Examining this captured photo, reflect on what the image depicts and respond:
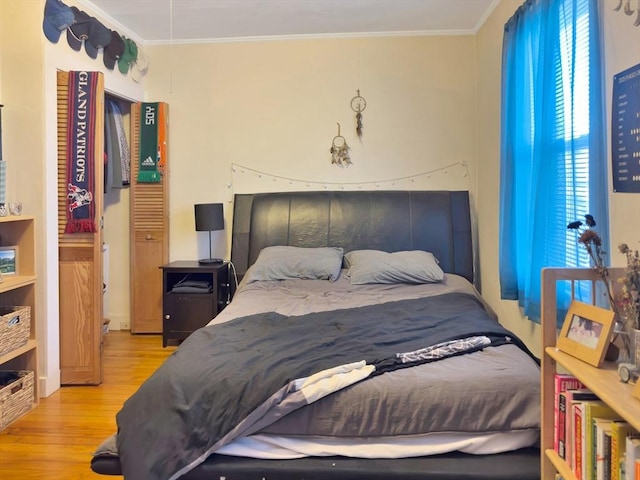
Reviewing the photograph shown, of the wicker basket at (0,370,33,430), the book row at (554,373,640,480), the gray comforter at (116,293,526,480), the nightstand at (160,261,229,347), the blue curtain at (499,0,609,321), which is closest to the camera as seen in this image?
the book row at (554,373,640,480)

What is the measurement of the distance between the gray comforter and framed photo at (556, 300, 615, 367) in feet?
2.14

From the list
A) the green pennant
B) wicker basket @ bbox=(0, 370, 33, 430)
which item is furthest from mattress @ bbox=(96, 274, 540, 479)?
the green pennant

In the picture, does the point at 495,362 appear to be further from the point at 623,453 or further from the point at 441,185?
the point at 441,185

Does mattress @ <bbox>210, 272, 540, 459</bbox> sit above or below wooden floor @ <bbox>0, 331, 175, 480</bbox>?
above

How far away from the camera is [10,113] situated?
10.7ft

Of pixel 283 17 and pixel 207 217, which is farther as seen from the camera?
pixel 207 217

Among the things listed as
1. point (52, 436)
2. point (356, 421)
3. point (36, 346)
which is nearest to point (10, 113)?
point (36, 346)

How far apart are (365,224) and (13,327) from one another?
2.54m

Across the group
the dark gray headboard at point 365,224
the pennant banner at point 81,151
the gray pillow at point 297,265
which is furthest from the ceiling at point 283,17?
the gray pillow at point 297,265

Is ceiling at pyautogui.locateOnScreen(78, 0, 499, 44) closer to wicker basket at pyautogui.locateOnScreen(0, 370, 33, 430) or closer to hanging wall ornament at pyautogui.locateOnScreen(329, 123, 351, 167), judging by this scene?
hanging wall ornament at pyautogui.locateOnScreen(329, 123, 351, 167)

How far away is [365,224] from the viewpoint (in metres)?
4.28

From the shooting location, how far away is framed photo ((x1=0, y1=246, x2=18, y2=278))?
10.2ft

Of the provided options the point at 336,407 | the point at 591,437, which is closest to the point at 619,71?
the point at 591,437

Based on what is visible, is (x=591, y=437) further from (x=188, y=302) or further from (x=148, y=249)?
(x=148, y=249)
